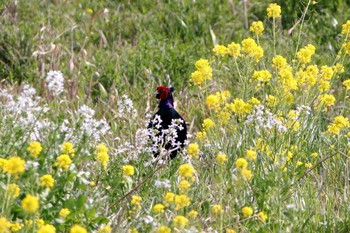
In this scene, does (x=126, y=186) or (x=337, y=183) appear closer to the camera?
(x=126, y=186)

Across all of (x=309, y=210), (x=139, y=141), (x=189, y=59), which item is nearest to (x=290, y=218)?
(x=309, y=210)

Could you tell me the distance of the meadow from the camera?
11.5 feet

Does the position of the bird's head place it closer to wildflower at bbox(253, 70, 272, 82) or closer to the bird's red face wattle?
the bird's red face wattle

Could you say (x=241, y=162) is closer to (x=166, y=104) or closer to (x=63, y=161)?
(x=63, y=161)

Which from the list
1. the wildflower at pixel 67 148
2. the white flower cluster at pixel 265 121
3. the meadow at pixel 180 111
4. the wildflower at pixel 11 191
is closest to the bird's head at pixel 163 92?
the meadow at pixel 180 111

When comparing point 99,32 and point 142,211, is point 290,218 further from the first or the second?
point 99,32

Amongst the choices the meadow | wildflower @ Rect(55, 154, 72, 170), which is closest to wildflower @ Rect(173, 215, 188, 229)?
the meadow

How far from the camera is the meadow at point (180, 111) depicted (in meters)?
3.49

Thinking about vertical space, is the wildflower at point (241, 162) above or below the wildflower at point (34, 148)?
below

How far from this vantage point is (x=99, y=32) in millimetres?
6867

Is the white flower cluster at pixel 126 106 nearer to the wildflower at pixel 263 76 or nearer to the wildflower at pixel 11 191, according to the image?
the wildflower at pixel 263 76

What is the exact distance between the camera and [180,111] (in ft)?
19.4

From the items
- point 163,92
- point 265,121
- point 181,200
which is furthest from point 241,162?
point 163,92

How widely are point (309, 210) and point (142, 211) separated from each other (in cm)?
69
